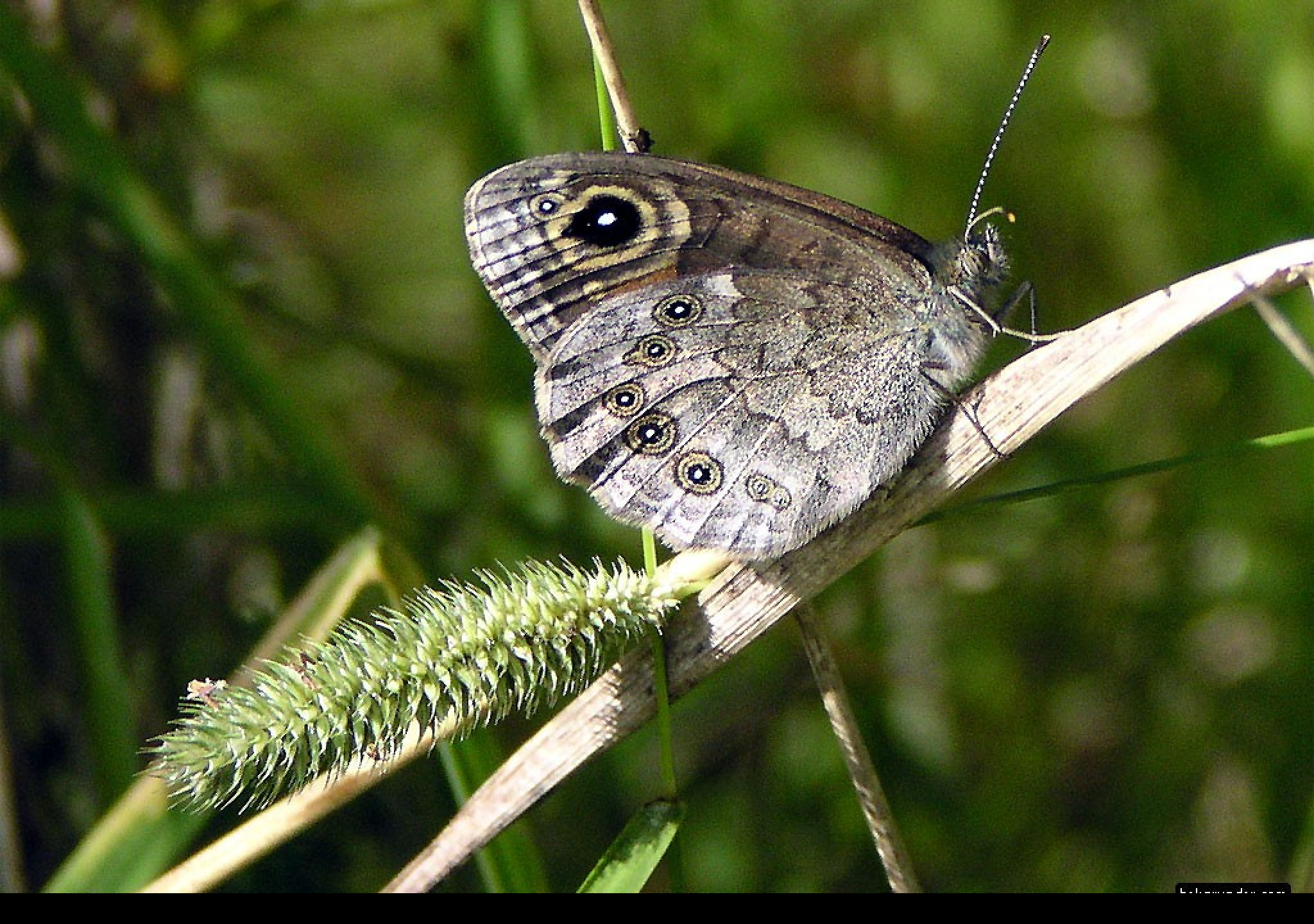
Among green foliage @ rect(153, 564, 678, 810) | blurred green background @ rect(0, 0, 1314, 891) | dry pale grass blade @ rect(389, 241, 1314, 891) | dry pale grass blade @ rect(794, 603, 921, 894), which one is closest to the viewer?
green foliage @ rect(153, 564, 678, 810)

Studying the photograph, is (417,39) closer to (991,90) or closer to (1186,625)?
(991,90)

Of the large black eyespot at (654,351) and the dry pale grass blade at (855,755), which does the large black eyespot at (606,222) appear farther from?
the dry pale grass blade at (855,755)

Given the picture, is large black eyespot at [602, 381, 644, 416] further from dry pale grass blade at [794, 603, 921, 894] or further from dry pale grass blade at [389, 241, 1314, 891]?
dry pale grass blade at [794, 603, 921, 894]

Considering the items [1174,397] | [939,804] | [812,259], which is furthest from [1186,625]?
[812,259]

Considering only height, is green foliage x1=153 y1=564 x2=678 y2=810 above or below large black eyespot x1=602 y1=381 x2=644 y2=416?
below

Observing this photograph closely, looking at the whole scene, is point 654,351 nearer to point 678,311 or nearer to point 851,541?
point 678,311

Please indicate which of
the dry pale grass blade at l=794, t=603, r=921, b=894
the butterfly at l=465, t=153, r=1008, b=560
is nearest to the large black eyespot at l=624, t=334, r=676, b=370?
the butterfly at l=465, t=153, r=1008, b=560
